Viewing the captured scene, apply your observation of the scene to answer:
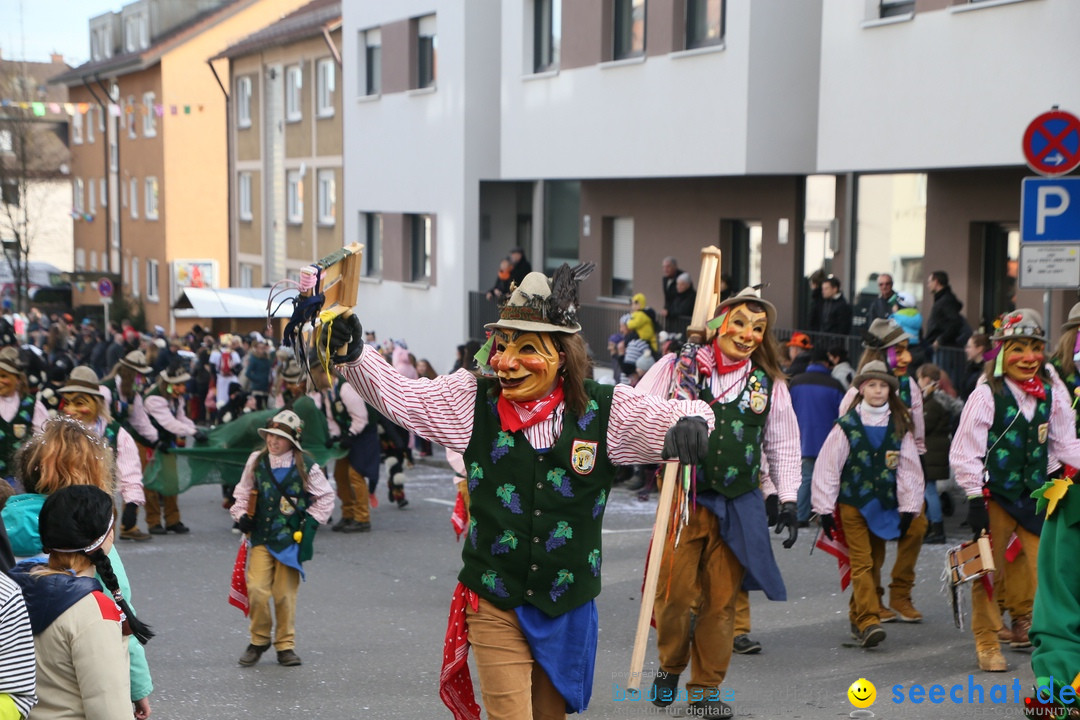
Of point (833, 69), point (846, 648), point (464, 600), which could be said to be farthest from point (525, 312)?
point (833, 69)

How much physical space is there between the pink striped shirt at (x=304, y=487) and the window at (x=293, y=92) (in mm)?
27438

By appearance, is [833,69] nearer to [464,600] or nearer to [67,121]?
[464,600]

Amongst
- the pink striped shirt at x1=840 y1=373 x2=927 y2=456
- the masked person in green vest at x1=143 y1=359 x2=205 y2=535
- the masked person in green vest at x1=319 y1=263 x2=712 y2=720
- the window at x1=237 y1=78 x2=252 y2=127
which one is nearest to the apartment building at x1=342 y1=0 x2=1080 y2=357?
the pink striped shirt at x1=840 y1=373 x2=927 y2=456

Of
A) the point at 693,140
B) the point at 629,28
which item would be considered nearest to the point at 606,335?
the point at 693,140

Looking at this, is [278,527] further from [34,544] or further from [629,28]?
[629,28]

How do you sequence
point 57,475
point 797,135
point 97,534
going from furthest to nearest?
1. point 797,135
2. point 57,475
3. point 97,534

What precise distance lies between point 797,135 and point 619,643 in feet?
32.9

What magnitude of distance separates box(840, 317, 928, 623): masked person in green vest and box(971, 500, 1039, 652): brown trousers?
70 cm

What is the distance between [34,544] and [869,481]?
16.9 ft

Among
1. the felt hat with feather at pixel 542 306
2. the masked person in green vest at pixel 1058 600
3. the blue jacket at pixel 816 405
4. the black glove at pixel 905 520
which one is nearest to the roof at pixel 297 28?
the blue jacket at pixel 816 405

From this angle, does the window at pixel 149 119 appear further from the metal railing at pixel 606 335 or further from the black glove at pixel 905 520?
the black glove at pixel 905 520

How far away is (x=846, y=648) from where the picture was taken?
820cm

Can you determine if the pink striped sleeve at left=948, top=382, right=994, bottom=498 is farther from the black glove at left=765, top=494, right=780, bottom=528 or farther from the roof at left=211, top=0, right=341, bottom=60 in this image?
the roof at left=211, top=0, right=341, bottom=60

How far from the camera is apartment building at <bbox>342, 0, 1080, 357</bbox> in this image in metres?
13.8
